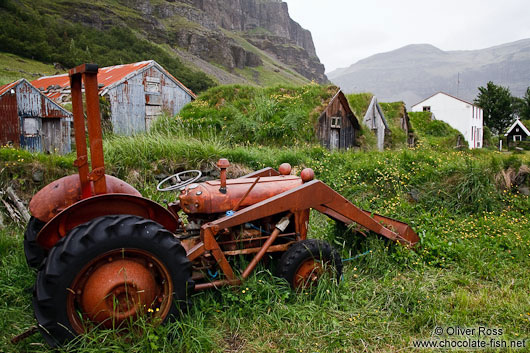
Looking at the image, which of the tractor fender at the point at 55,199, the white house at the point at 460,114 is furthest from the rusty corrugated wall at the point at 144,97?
the white house at the point at 460,114

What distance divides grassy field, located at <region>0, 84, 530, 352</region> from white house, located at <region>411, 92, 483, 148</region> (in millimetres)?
35655

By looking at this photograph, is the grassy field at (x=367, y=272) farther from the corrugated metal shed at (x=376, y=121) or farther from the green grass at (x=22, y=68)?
the green grass at (x=22, y=68)

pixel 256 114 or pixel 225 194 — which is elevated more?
pixel 256 114

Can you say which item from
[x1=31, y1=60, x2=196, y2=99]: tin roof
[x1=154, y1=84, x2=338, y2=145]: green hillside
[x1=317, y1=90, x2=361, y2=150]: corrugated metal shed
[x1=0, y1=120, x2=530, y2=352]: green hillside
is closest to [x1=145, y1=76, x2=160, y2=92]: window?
A: [x1=31, y1=60, x2=196, y2=99]: tin roof

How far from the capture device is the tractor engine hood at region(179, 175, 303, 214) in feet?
10.2

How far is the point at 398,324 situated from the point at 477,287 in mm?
1354

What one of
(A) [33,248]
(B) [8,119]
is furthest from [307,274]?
(B) [8,119]

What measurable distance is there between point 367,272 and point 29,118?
14995 mm

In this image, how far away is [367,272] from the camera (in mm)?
3959

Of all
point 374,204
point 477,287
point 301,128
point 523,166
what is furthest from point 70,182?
point 301,128

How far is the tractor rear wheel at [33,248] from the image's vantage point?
310 cm

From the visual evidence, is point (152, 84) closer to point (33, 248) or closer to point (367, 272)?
point (33, 248)

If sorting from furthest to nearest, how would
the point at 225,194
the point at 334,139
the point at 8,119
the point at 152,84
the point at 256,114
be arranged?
the point at 152,84 < the point at 8,119 < the point at 334,139 < the point at 256,114 < the point at 225,194

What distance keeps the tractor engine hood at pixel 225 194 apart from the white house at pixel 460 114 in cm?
3947
